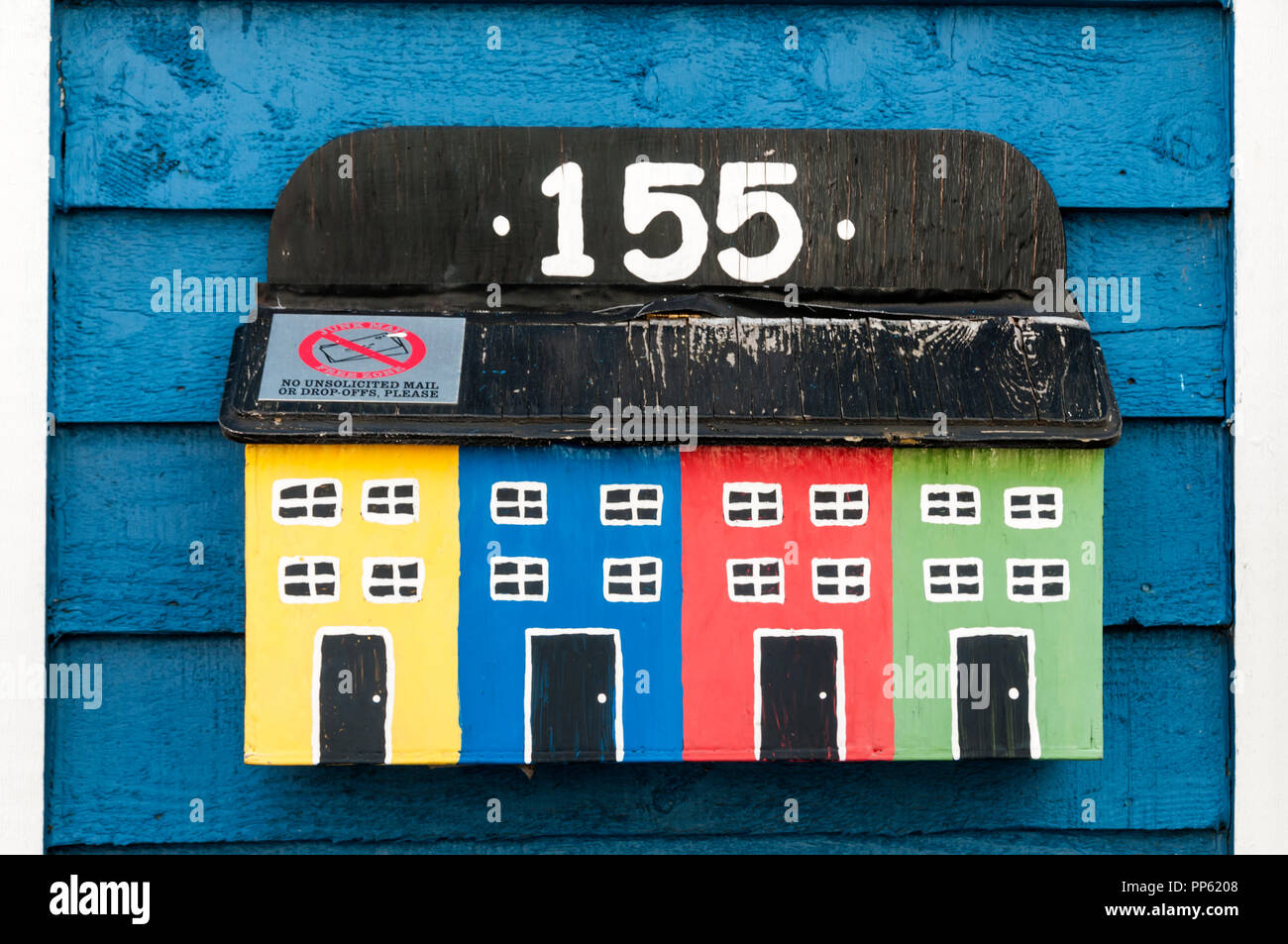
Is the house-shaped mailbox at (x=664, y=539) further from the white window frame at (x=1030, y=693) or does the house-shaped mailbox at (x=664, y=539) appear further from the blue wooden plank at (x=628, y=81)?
the blue wooden plank at (x=628, y=81)

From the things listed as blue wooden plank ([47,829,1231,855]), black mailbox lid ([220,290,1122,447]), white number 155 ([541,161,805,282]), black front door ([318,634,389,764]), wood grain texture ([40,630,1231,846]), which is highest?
white number 155 ([541,161,805,282])

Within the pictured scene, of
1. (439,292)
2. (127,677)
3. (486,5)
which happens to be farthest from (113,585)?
(486,5)

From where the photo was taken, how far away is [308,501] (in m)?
2.01

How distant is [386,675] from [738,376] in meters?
0.93

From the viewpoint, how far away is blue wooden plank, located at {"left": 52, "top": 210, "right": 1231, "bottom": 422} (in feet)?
7.39

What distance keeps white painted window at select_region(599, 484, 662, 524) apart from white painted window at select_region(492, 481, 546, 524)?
121 millimetres

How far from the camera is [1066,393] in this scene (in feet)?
6.78

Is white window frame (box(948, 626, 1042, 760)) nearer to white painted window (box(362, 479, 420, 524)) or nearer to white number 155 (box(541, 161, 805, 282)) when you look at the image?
white number 155 (box(541, 161, 805, 282))

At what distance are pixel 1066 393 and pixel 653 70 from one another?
1157mm

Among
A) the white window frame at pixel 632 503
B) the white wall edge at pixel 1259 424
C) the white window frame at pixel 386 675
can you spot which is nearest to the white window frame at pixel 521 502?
the white window frame at pixel 632 503

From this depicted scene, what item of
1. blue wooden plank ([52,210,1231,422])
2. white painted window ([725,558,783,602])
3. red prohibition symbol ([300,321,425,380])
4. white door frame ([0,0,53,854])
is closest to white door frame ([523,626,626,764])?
white painted window ([725,558,783,602])

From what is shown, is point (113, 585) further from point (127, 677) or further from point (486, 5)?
point (486, 5)

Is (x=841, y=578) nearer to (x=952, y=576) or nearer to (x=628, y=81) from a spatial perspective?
(x=952, y=576)

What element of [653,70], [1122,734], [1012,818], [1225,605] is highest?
[653,70]
